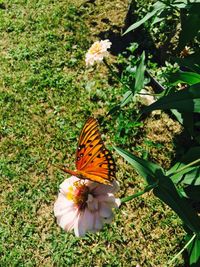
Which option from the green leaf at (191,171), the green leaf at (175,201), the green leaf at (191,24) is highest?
the green leaf at (191,24)

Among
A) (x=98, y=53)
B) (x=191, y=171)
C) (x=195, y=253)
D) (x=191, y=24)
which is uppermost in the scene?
(x=191, y=24)

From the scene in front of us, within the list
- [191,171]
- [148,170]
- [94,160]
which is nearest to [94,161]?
[94,160]

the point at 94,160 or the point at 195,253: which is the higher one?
Result: the point at 94,160

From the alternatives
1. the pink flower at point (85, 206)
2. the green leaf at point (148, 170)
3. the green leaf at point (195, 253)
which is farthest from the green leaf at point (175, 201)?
the green leaf at point (195, 253)

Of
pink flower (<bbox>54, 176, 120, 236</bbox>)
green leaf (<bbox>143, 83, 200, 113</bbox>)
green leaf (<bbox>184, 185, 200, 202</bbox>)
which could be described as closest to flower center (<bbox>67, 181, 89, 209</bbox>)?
pink flower (<bbox>54, 176, 120, 236</bbox>)

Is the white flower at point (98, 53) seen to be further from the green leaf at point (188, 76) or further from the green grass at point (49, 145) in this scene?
the green grass at point (49, 145)

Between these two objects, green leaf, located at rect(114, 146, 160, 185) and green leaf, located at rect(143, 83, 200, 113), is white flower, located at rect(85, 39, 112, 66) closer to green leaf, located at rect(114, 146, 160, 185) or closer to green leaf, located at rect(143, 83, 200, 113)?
green leaf, located at rect(143, 83, 200, 113)

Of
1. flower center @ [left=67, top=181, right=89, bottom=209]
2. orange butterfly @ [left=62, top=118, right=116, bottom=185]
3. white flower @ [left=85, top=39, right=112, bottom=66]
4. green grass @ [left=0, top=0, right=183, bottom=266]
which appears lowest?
green grass @ [left=0, top=0, right=183, bottom=266]

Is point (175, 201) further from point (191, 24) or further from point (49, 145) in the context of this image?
point (49, 145)
